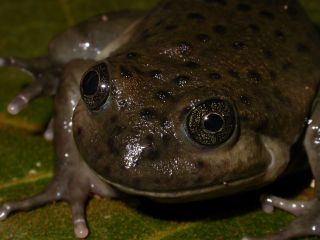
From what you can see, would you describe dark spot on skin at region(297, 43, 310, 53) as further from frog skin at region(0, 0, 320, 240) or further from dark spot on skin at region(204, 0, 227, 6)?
dark spot on skin at region(204, 0, 227, 6)

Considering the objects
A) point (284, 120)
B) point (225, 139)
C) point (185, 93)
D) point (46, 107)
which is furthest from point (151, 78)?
point (46, 107)

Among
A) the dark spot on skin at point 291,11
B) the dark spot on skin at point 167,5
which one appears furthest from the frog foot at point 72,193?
the dark spot on skin at point 291,11

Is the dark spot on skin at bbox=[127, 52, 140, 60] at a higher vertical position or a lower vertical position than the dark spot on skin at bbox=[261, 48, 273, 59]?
higher

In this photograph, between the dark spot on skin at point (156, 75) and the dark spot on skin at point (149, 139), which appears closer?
the dark spot on skin at point (149, 139)

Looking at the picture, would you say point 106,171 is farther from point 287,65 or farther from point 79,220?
point 287,65

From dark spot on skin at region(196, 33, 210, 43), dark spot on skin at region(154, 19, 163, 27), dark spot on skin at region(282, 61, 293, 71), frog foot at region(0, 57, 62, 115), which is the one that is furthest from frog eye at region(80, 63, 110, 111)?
dark spot on skin at region(282, 61, 293, 71)

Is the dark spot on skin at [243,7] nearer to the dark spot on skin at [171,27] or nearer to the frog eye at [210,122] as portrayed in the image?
the dark spot on skin at [171,27]
